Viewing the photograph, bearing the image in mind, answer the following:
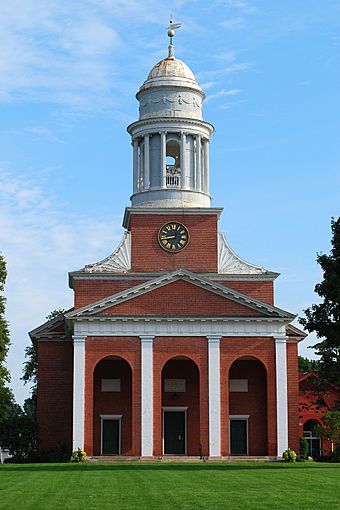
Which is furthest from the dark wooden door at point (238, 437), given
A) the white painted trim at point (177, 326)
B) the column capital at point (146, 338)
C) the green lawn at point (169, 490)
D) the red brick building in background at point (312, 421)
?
the green lawn at point (169, 490)

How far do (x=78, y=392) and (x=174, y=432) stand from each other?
23.2ft

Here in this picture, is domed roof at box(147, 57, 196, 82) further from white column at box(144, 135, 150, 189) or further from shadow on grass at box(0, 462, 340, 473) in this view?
shadow on grass at box(0, 462, 340, 473)

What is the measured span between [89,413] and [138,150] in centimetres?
1799

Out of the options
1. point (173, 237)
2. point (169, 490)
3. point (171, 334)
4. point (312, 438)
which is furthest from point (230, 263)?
point (169, 490)

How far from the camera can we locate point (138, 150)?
6375 centimetres

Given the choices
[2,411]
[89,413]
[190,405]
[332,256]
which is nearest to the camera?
[332,256]

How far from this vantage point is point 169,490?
28.0m

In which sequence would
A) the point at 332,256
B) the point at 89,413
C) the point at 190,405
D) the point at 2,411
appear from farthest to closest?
the point at 2,411 < the point at 190,405 < the point at 89,413 < the point at 332,256

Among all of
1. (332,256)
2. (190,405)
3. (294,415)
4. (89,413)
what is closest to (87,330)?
(89,413)

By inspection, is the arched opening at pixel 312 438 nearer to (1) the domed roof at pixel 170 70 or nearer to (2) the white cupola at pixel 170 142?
(2) the white cupola at pixel 170 142

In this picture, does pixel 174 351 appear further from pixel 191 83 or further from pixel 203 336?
pixel 191 83

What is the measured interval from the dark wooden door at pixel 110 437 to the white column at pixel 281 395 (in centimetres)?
955

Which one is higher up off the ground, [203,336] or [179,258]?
[179,258]

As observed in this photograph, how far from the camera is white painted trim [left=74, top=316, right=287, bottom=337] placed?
54812 mm
